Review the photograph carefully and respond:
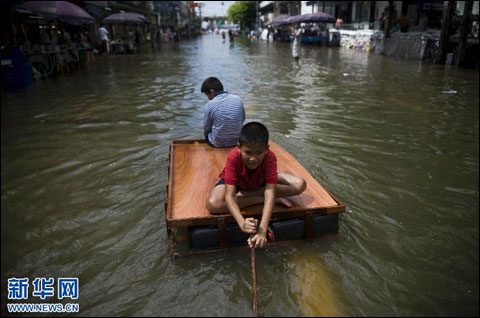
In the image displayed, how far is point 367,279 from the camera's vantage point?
2992 millimetres

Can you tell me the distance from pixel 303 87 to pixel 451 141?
21.0 ft

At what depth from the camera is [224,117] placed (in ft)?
15.3

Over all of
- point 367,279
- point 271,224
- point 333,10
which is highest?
point 333,10

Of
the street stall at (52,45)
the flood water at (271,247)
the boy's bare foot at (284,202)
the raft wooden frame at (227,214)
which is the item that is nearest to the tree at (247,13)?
the street stall at (52,45)

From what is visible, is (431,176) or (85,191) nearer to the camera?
(85,191)

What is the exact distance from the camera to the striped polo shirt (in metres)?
4.66

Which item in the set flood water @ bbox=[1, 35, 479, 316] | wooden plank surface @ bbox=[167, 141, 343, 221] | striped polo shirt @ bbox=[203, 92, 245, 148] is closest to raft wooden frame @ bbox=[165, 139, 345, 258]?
wooden plank surface @ bbox=[167, 141, 343, 221]

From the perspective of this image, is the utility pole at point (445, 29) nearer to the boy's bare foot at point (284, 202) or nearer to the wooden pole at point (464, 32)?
the wooden pole at point (464, 32)

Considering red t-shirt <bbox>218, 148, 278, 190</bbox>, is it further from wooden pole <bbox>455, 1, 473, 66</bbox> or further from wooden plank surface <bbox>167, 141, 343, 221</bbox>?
wooden pole <bbox>455, 1, 473, 66</bbox>

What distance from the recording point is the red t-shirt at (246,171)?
3141mm

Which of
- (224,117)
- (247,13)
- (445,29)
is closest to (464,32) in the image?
(445,29)

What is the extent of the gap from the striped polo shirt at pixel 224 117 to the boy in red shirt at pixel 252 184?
1.35 metres

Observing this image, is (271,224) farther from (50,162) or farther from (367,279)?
(50,162)

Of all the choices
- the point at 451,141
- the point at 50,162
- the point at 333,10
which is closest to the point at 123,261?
the point at 50,162
